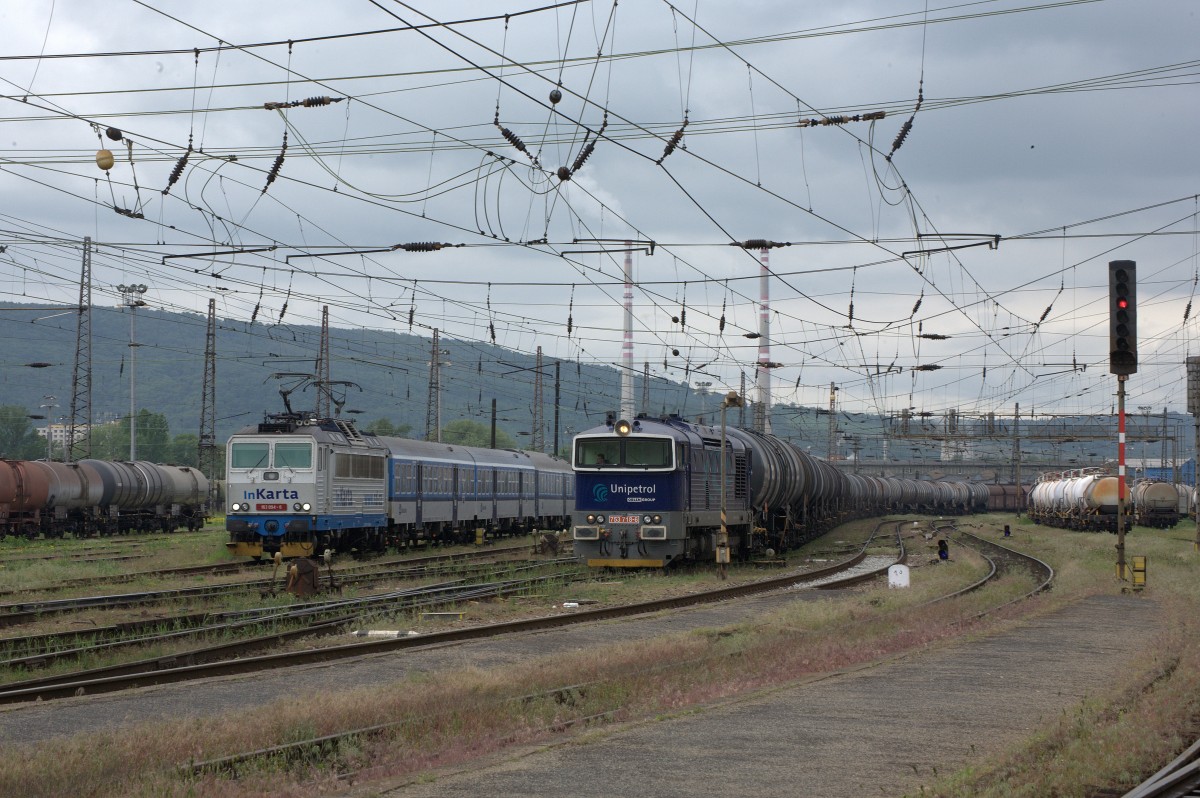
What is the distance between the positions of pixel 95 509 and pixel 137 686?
141 feet

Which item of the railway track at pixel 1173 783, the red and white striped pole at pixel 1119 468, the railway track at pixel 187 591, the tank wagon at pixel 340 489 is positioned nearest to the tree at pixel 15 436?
the tank wagon at pixel 340 489

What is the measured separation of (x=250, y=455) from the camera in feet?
104

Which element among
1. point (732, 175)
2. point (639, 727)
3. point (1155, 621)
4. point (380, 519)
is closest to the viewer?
point (639, 727)

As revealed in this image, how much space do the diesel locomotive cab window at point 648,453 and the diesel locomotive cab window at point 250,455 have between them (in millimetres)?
9299

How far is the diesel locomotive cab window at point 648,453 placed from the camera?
28766 millimetres

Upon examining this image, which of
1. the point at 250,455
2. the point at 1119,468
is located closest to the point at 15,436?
the point at 250,455

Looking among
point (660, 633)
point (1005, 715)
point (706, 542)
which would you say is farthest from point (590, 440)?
point (1005, 715)

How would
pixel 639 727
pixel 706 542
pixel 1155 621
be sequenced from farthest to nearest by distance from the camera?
pixel 706 542, pixel 1155 621, pixel 639 727

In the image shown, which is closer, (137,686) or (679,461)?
(137,686)

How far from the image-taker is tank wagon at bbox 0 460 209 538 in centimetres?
4706

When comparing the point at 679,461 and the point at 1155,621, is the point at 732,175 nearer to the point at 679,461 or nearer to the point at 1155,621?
the point at 679,461

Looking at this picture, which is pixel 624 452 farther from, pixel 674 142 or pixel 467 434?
pixel 467 434

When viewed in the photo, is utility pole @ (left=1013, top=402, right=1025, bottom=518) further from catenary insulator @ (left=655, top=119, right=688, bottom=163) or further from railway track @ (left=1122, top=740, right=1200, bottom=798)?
railway track @ (left=1122, top=740, right=1200, bottom=798)

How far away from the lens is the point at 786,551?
4144 centimetres
